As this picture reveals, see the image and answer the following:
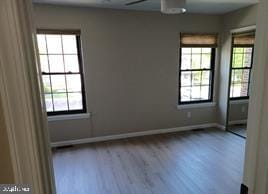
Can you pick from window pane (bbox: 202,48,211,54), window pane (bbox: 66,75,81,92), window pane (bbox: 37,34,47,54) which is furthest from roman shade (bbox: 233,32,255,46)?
window pane (bbox: 37,34,47,54)

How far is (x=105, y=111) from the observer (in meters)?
3.94

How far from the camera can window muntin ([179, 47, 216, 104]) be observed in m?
4.33

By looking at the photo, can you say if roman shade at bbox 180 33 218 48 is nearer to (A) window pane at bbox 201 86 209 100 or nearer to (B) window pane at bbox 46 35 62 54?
(A) window pane at bbox 201 86 209 100

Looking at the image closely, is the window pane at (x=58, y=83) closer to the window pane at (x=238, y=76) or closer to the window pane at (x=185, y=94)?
the window pane at (x=185, y=94)

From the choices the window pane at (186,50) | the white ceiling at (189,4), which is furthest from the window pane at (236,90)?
the white ceiling at (189,4)

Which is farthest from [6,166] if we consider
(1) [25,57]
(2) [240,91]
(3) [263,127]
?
(2) [240,91]

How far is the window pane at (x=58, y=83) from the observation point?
3643mm

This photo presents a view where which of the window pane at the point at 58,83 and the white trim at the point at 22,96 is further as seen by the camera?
the window pane at the point at 58,83

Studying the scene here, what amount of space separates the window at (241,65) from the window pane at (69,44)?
10.9 feet

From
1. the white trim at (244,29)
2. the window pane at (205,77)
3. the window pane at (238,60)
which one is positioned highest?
the white trim at (244,29)

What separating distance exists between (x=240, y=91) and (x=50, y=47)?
4.06m

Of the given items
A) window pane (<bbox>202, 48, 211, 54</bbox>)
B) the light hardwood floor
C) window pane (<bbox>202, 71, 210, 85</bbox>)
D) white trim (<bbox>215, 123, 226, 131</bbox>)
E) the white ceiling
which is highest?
the white ceiling

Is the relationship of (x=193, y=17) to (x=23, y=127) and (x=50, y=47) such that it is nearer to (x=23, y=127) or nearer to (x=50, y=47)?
(x=50, y=47)

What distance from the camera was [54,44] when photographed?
3.55 meters
